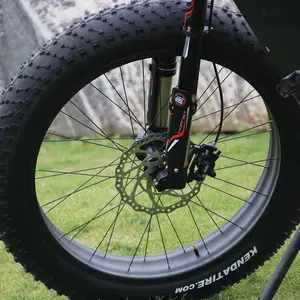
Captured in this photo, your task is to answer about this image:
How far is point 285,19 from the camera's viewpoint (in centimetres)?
209

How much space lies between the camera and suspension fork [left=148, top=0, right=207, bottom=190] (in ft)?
6.93

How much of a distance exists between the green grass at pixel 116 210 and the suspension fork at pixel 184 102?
0.31 meters

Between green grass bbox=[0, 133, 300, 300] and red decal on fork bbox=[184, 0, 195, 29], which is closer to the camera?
red decal on fork bbox=[184, 0, 195, 29]

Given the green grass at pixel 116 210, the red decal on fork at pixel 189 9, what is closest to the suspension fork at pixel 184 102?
the red decal on fork at pixel 189 9

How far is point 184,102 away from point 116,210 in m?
1.75

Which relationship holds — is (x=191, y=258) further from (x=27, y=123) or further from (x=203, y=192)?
(x=203, y=192)

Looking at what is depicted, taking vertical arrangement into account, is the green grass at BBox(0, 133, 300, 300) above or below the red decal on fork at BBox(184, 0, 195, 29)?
below

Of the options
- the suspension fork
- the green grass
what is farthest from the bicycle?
the green grass

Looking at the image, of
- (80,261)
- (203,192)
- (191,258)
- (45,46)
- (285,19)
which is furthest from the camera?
(203,192)

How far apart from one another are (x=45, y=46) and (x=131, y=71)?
3.15m

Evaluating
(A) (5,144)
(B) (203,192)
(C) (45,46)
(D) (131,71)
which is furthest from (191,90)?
(D) (131,71)

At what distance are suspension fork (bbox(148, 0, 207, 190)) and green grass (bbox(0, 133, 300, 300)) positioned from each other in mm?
309

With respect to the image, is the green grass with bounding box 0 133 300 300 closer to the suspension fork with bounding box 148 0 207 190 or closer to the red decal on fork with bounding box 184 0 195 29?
the suspension fork with bounding box 148 0 207 190

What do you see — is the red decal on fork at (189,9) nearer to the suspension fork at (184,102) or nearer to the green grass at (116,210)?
the suspension fork at (184,102)
